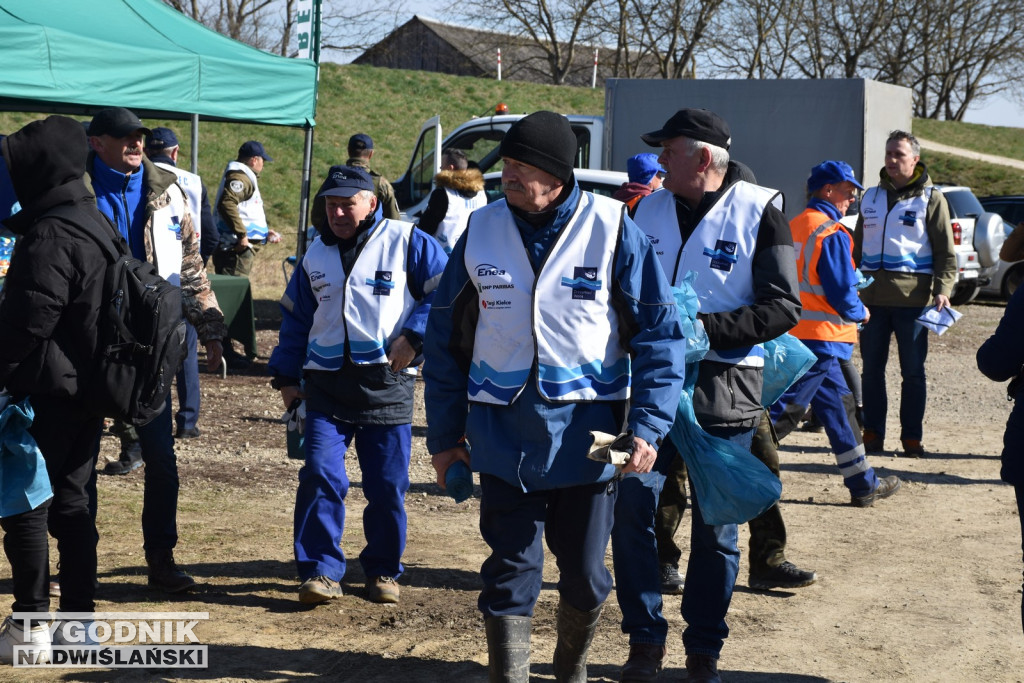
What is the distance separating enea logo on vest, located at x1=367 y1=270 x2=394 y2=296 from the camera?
16.6ft

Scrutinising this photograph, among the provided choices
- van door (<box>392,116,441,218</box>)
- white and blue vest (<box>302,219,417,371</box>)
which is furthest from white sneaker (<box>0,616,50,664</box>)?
van door (<box>392,116,441,218</box>)

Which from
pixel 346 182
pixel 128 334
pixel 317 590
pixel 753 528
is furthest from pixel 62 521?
pixel 753 528

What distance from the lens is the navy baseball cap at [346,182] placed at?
503cm

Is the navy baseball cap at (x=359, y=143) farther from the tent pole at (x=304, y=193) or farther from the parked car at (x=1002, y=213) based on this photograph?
the parked car at (x=1002, y=213)

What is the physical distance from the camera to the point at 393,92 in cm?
3109

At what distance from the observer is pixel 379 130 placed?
2889cm

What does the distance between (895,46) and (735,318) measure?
147 feet

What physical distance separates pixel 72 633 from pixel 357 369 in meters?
1.52

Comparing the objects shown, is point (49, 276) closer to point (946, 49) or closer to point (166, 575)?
point (166, 575)

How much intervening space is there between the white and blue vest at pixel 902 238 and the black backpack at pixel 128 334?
5680 millimetres

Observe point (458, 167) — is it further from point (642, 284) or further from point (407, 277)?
point (642, 284)

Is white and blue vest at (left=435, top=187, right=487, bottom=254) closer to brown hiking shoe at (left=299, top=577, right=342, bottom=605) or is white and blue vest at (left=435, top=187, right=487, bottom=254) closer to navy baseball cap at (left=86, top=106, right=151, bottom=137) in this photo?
navy baseball cap at (left=86, top=106, right=151, bottom=137)

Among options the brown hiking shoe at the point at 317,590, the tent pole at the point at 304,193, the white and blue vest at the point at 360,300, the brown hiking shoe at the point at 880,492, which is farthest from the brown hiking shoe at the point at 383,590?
the tent pole at the point at 304,193

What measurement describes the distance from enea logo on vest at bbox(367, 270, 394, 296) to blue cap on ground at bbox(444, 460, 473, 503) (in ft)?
5.02
